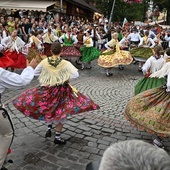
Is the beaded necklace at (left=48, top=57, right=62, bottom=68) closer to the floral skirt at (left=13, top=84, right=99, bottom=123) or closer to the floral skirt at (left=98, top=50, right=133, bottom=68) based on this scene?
the floral skirt at (left=13, top=84, right=99, bottom=123)

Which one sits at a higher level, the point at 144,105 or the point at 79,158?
the point at 144,105

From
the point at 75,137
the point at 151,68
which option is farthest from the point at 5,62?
the point at 151,68

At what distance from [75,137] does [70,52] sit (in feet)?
21.6

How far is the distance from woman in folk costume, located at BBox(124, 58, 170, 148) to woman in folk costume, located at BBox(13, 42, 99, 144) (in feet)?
2.09

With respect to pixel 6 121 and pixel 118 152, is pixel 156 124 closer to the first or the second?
pixel 6 121

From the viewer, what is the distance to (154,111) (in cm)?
403

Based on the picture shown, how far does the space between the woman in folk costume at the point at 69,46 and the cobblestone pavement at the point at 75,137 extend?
3.85m

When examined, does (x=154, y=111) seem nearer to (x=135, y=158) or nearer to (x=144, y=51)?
(x=135, y=158)

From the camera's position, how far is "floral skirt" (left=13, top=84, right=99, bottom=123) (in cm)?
409

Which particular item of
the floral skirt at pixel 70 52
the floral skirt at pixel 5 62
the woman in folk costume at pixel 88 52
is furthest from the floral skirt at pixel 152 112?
the floral skirt at pixel 70 52

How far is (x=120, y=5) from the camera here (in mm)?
33844

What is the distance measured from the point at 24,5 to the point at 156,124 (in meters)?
17.1

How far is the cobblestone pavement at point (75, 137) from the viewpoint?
3.71 m

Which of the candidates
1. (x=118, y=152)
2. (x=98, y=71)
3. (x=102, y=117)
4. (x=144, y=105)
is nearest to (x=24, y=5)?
(x=98, y=71)
